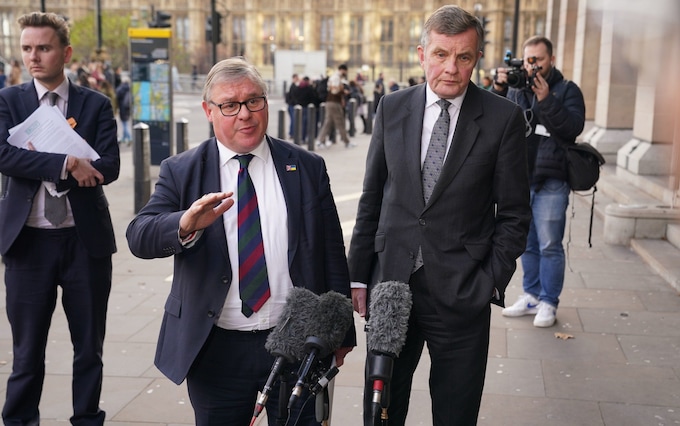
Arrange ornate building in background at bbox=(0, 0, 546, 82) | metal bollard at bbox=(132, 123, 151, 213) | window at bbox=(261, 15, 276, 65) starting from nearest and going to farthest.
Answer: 1. metal bollard at bbox=(132, 123, 151, 213)
2. ornate building in background at bbox=(0, 0, 546, 82)
3. window at bbox=(261, 15, 276, 65)

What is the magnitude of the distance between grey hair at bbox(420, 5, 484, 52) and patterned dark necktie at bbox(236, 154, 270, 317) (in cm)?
90

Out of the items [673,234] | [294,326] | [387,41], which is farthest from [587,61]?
[387,41]

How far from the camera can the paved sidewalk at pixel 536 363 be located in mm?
4336

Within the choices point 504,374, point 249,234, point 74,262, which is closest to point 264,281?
point 249,234

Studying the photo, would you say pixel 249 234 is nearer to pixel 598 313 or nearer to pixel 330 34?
pixel 598 313

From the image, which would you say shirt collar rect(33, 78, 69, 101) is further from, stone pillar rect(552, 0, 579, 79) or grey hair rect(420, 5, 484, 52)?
stone pillar rect(552, 0, 579, 79)

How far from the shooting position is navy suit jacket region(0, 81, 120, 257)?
11.7 ft

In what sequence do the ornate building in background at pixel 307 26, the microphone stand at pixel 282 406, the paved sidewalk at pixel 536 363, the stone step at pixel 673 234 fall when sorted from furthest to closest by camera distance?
the ornate building in background at pixel 307 26, the stone step at pixel 673 234, the paved sidewalk at pixel 536 363, the microphone stand at pixel 282 406

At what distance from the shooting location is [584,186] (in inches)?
213

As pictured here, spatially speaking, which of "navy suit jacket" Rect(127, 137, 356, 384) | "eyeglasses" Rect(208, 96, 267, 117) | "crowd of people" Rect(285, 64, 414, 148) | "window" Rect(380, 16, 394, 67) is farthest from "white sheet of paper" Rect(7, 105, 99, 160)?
"window" Rect(380, 16, 394, 67)

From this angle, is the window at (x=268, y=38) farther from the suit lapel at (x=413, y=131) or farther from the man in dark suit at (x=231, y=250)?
the man in dark suit at (x=231, y=250)

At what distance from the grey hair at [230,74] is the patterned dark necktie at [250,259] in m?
0.33

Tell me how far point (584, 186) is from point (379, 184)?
2685mm

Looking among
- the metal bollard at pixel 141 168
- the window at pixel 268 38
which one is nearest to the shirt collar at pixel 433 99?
the metal bollard at pixel 141 168
